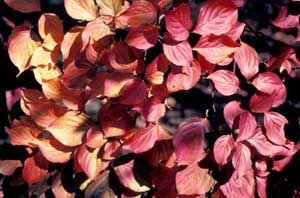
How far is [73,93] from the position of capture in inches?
61.9

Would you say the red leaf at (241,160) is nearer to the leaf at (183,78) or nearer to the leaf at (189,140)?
the leaf at (189,140)

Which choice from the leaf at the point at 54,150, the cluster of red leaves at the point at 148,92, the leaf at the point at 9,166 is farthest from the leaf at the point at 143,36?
the leaf at the point at 9,166

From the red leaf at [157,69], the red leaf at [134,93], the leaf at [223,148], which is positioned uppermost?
the red leaf at [157,69]

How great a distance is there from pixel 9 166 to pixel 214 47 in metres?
0.87

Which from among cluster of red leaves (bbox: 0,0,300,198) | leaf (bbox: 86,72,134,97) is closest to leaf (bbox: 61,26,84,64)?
cluster of red leaves (bbox: 0,0,300,198)

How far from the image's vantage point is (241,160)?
58.1 inches

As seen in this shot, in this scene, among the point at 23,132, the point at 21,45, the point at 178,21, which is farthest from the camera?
the point at 23,132

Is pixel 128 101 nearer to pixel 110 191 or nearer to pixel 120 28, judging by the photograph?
pixel 120 28

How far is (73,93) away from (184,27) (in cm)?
42

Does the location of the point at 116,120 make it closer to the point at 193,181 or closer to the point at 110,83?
the point at 110,83

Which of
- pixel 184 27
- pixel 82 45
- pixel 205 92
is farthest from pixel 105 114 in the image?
pixel 205 92

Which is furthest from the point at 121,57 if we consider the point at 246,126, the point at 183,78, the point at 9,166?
the point at 9,166

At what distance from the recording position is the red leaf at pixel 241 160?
4.84 ft

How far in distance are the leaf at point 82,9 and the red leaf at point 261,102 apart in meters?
0.54
